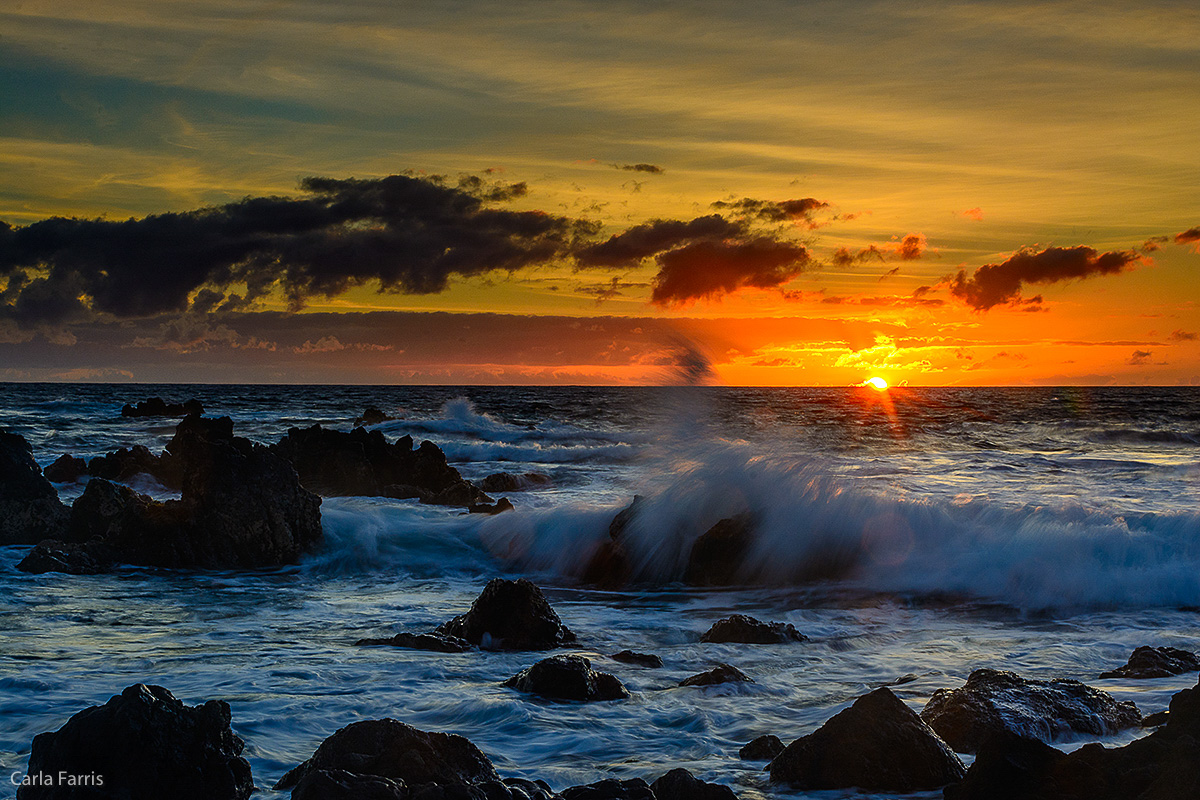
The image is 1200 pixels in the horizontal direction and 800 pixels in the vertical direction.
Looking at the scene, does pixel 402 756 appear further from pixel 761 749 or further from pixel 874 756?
pixel 874 756

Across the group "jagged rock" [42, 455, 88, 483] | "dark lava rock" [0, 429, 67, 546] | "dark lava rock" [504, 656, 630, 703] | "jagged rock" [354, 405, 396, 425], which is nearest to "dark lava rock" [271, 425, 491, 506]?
"jagged rock" [42, 455, 88, 483]

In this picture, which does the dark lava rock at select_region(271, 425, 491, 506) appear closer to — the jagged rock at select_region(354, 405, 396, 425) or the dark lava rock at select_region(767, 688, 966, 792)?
the dark lava rock at select_region(767, 688, 966, 792)

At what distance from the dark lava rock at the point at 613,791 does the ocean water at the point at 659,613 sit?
0.79 metres

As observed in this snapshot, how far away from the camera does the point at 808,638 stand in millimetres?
8031

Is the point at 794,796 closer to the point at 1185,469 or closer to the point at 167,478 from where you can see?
the point at 167,478

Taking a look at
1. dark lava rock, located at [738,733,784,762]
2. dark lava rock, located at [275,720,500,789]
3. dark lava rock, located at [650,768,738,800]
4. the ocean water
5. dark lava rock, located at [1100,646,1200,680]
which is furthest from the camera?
dark lava rock, located at [1100,646,1200,680]

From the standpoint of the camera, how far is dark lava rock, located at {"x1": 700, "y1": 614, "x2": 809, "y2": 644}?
778cm

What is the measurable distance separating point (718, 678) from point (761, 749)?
1373 mm

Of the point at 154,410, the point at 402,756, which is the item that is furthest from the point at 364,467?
the point at 154,410

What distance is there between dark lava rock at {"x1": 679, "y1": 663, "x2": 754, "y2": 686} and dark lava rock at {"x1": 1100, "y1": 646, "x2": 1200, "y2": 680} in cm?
269

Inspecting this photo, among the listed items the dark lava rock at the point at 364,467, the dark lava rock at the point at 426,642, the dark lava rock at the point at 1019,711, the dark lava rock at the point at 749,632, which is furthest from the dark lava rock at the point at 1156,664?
the dark lava rock at the point at 364,467

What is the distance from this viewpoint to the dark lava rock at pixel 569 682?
606 cm

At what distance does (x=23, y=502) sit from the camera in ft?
40.2

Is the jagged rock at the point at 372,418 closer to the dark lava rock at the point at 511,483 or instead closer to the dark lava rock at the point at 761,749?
the dark lava rock at the point at 511,483
